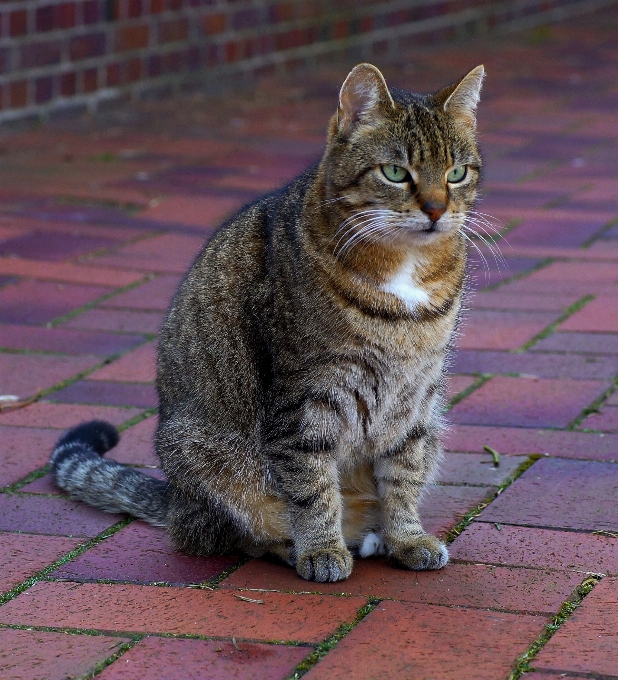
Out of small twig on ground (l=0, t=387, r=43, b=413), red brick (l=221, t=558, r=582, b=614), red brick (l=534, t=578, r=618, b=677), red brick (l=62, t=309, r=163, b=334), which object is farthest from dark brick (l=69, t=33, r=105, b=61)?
red brick (l=534, t=578, r=618, b=677)

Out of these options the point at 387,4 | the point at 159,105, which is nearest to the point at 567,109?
the point at 387,4

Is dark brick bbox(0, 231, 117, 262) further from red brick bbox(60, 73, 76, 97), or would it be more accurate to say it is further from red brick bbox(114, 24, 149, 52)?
red brick bbox(114, 24, 149, 52)

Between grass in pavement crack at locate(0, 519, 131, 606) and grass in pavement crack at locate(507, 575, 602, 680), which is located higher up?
grass in pavement crack at locate(507, 575, 602, 680)

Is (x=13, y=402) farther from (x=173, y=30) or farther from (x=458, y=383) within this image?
(x=173, y=30)

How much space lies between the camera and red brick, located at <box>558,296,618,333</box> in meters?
4.32

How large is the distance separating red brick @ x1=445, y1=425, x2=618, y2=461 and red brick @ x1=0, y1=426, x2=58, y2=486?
1135 mm

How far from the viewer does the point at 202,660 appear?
2.28 metres

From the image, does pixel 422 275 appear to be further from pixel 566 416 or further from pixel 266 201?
pixel 566 416

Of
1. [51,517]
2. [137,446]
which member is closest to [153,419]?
[137,446]

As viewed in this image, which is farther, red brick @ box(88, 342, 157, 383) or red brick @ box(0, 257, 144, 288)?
red brick @ box(0, 257, 144, 288)

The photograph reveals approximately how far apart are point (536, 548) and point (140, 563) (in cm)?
92

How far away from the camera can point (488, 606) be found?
2529 millimetres

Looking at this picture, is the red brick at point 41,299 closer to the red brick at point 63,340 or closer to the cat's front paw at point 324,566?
the red brick at point 63,340

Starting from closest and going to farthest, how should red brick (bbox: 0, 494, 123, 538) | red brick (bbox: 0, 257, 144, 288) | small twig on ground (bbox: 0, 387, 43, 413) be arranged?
1. red brick (bbox: 0, 494, 123, 538)
2. small twig on ground (bbox: 0, 387, 43, 413)
3. red brick (bbox: 0, 257, 144, 288)
